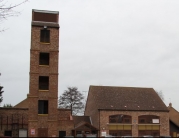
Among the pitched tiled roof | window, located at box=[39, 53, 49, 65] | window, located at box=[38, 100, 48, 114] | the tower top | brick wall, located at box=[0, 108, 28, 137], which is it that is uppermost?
the tower top

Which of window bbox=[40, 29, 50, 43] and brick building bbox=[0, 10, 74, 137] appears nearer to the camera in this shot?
brick building bbox=[0, 10, 74, 137]

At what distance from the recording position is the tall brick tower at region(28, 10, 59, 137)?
41938 millimetres

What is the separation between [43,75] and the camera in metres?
43.2

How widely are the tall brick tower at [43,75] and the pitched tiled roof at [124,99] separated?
1061 cm

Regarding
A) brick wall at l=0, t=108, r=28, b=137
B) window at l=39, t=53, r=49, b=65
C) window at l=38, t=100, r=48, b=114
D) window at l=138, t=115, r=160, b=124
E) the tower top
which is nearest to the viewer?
window at l=38, t=100, r=48, b=114

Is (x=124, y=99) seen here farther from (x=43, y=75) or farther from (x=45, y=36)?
(x=45, y=36)

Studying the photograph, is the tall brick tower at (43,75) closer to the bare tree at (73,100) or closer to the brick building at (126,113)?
the brick building at (126,113)

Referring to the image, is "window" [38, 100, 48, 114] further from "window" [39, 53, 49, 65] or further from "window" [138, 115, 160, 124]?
"window" [138, 115, 160, 124]

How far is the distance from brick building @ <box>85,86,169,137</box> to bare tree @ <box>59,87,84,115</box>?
16040 mm

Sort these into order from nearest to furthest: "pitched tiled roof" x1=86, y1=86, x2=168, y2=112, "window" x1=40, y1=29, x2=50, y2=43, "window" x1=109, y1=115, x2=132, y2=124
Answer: "window" x1=40, y1=29, x2=50, y2=43, "window" x1=109, y1=115, x2=132, y2=124, "pitched tiled roof" x1=86, y1=86, x2=168, y2=112

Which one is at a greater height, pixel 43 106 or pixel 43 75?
pixel 43 75

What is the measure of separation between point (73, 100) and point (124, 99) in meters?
21.0

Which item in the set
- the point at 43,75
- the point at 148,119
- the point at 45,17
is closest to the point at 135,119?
the point at 148,119

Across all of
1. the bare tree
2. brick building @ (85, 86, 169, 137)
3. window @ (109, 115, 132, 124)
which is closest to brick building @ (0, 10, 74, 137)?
brick building @ (85, 86, 169, 137)
